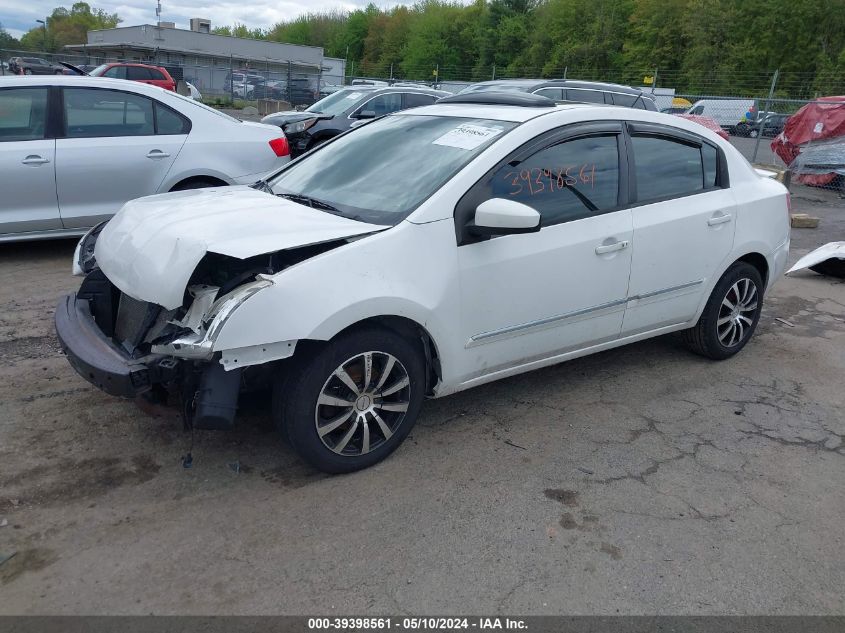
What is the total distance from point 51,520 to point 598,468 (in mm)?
2504

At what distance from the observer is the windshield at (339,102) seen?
12.9 m

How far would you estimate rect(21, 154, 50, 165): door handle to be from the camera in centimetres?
629

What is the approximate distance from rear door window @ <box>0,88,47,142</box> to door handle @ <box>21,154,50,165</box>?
0.20 metres

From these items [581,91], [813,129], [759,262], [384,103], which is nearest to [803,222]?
[813,129]

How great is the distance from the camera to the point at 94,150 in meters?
6.58

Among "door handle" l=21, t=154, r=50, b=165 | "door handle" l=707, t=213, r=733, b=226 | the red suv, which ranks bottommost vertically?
"door handle" l=21, t=154, r=50, b=165

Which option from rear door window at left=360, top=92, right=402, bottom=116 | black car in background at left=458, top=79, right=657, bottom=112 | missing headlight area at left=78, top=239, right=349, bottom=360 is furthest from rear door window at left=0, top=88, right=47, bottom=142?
black car in background at left=458, top=79, right=657, bottom=112

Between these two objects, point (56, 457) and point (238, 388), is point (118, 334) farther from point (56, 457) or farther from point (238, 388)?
point (238, 388)

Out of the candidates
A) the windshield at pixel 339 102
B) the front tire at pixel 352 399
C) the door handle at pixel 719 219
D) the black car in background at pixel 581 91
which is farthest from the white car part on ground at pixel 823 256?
the windshield at pixel 339 102

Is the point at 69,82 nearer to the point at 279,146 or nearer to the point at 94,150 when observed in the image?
the point at 94,150

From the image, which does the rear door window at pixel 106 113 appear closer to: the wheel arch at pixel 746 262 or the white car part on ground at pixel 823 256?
the wheel arch at pixel 746 262

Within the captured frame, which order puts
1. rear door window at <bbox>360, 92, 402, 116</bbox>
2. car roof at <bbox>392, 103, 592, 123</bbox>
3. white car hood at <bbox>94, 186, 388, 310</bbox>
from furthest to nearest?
rear door window at <bbox>360, 92, 402, 116</bbox> < car roof at <bbox>392, 103, 592, 123</bbox> < white car hood at <bbox>94, 186, 388, 310</bbox>

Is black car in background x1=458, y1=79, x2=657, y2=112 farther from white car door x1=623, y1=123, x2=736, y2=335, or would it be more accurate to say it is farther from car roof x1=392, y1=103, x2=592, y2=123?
car roof x1=392, y1=103, x2=592, y2=123

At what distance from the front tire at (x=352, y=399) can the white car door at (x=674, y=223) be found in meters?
1.62
